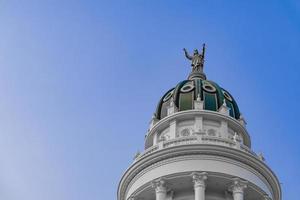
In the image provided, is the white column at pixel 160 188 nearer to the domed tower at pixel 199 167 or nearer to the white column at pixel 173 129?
the domed tower at pixel 199 167

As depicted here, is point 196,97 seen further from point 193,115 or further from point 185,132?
point 185,132

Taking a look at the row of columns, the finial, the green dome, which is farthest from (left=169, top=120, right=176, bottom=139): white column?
the finial

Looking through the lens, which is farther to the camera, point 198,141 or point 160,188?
point 198,141

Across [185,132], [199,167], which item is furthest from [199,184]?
[185,132]

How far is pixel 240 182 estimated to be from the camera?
46.5 m

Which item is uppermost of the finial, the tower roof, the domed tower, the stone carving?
the finial

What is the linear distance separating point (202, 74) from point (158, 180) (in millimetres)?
15485

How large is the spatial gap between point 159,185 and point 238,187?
17.8ft

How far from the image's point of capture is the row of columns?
150 ft

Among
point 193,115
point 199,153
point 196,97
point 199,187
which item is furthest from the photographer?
point 196,97

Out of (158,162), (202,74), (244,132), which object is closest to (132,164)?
(158,162)

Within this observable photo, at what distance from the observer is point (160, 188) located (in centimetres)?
4675

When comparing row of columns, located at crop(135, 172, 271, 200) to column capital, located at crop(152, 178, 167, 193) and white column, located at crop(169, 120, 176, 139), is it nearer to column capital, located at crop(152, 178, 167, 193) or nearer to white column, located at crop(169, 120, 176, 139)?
column capital, located at crop(152, 178, 167, 193)

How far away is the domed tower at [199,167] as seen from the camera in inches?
1833
